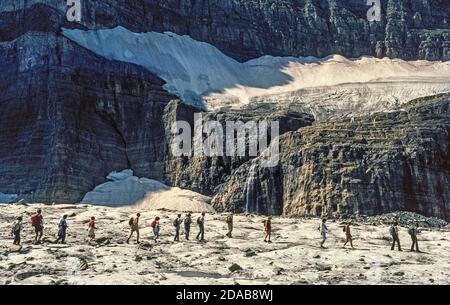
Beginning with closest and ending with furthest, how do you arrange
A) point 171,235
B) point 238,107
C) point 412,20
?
point 171,235 < point 238,107 < point 412,20

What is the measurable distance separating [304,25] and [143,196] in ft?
175

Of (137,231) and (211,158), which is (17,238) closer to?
(137,231)

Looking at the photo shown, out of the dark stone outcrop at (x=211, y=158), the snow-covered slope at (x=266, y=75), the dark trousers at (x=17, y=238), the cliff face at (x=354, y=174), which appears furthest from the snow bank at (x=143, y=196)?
the dark trousers at (x=17, y=238)

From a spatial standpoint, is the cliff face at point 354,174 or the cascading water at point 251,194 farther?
the cascading water at point 251,194

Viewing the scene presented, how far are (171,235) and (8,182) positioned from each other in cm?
3752

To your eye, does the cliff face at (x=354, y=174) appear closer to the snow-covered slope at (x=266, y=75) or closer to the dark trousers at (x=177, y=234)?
the snow-covered slope at (x=266, y=75)

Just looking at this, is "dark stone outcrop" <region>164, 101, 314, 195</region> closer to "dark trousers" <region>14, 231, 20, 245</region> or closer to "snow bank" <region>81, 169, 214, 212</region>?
"snow bank" <region>81, 169, 214, 212</region>

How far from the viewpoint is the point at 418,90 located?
9100cm

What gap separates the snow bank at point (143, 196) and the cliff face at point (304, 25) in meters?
31.0

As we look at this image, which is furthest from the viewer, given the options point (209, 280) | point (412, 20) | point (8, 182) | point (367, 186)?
point (412, 20)

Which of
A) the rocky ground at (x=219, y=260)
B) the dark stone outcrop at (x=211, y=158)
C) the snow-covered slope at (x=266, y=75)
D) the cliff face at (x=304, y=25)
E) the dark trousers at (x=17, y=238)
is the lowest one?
the rocky ground at (x=219, y=260)

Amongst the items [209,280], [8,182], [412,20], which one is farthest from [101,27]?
[209,280]

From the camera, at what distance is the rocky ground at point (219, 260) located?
1031 inches

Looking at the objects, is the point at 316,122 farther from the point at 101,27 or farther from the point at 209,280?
the point at 209,280
